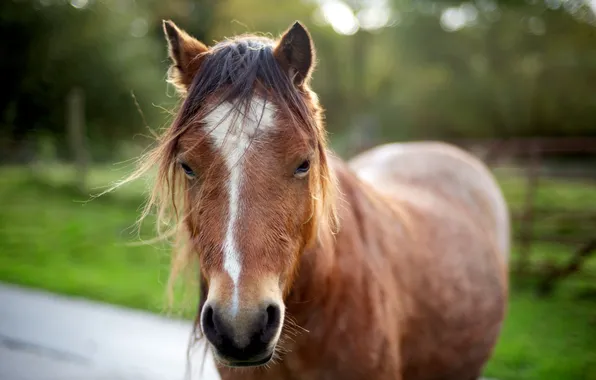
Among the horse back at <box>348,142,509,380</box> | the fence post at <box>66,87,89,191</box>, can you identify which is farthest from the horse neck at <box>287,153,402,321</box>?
the fence post at <box>66,87,89,191</box>

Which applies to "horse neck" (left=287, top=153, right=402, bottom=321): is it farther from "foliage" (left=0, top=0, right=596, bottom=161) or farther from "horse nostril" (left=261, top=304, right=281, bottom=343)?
"foliage" (left=0, top=0, right=596, bottom=161)

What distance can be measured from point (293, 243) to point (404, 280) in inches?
36.6

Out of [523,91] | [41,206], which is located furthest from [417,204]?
[523,91]

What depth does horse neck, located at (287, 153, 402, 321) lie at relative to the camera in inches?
68.2

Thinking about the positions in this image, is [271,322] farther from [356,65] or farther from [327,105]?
[356,65]

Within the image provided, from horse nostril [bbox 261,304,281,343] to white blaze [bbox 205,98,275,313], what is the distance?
0.15 metres

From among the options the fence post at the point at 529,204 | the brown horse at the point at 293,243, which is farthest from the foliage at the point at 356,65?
the brown horse at the point at 293,243

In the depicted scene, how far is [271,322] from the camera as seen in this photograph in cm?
128

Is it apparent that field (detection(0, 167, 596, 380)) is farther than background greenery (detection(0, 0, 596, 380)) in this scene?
No

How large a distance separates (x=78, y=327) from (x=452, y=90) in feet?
49.5

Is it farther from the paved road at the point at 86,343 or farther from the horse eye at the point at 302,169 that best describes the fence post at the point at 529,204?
the horse eye at the point at 302,169

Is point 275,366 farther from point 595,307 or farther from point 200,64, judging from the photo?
point 595,307

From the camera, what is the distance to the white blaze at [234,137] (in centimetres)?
129

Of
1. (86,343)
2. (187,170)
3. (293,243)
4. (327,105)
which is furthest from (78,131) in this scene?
(293,243)
